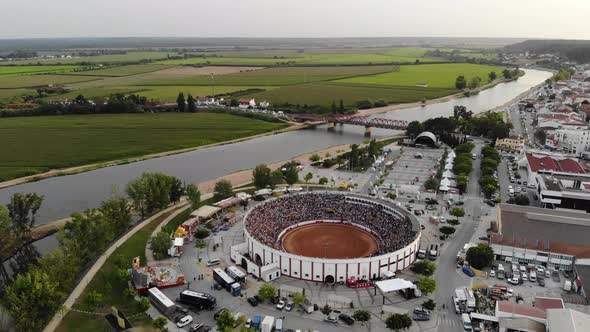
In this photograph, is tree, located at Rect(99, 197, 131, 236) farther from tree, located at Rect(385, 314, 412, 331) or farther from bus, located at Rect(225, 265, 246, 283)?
tree, located at Rect(385, 314, 412, 331)

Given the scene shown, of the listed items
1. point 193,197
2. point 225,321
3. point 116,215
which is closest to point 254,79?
point 193,197

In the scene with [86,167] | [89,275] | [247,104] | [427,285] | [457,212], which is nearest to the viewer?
[427,285]

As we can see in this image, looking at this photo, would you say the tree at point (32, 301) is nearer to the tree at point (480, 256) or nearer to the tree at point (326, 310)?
the tree at point (326, 310)

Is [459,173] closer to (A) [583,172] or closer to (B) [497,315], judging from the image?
(A) [583,172]

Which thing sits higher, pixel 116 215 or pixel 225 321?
pixel 116 215

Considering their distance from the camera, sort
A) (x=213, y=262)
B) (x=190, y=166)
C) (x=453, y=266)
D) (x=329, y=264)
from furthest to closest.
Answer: (x=190, y=166) < (x=213, y=262) < (x=453, y=266) < (x=329, y=264)

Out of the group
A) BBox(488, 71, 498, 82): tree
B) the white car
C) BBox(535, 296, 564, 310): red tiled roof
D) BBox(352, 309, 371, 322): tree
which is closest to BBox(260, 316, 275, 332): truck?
the white car

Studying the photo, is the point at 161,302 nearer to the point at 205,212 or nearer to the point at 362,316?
the point at 362,316
